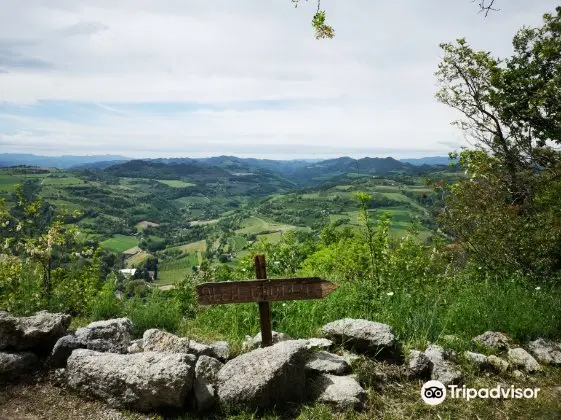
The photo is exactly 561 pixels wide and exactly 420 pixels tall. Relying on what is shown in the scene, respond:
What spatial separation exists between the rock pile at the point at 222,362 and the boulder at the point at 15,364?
0.04 ft

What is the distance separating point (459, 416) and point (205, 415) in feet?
9.69

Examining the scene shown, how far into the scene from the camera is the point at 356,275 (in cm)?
958

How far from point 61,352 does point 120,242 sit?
13238 cm

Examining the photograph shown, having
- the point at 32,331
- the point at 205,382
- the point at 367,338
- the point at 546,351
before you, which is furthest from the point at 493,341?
the point at 32,331

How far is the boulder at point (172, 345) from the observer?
5.54 m

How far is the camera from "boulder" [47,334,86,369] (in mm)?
5480

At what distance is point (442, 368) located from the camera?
535 cm

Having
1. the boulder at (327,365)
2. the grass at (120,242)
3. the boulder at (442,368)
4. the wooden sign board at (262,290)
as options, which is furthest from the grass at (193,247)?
the boulder at (442,368)

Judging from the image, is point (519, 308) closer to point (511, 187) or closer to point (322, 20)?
point (322, 20)

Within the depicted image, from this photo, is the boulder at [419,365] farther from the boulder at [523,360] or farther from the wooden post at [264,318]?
the wooden post at [264,318]

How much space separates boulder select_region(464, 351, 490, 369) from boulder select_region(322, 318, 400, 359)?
98 centimetres

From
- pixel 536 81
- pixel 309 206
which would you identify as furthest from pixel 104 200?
pixel 536 81

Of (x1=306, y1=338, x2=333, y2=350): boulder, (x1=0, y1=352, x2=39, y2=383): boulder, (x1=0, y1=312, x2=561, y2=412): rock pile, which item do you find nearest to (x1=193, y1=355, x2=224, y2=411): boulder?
(x1=0, y1=312, x2=561, y2=412): rock pile

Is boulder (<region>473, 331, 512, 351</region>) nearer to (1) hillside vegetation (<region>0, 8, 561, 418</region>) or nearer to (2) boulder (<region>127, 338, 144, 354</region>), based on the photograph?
(1) hillside vegetation (<region>0, 8, 561, 418</region>)
